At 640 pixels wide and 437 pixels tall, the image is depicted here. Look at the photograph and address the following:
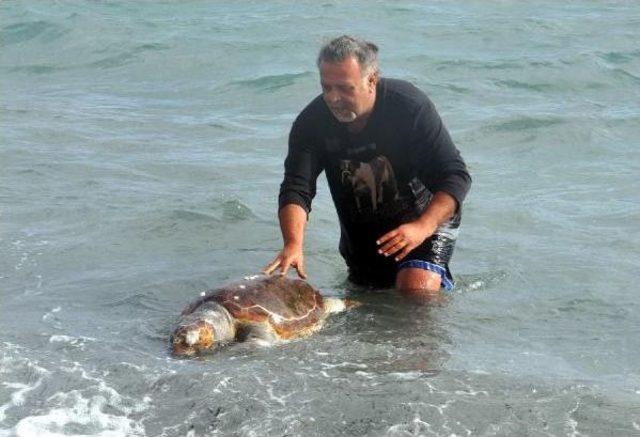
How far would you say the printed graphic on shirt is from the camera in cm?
578

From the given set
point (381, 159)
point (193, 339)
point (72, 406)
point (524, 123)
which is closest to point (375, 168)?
point (381, 159)

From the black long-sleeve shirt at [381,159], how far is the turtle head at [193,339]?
998mm

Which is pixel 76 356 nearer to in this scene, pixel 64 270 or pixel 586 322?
pixel 64 270

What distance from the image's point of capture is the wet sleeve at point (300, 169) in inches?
225

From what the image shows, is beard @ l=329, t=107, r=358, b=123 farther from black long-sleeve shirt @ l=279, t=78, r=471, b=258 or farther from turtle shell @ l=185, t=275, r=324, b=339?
turtle shell @ l=185, t=275, r=324, b=339

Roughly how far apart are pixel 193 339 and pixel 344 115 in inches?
57.5

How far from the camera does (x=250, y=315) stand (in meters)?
5.27

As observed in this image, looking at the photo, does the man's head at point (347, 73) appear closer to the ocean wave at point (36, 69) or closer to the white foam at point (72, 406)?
the white foam at point (72, 406)

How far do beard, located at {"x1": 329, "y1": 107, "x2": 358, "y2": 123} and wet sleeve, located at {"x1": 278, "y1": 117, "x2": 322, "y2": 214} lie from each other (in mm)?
283

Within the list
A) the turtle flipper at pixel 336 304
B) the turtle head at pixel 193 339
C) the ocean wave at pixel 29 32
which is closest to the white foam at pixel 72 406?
the turtle head at pixel 193 339

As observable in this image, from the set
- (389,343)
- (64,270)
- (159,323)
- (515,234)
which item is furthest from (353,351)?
(515,234)

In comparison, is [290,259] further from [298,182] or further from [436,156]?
[436,156]

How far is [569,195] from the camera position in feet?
30.5

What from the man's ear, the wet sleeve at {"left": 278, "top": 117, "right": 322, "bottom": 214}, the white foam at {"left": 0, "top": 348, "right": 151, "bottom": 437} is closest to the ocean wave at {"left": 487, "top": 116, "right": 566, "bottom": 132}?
the wet sleeve at {"left": 278, "top": 117, "right": 322, "bottom": 214}
